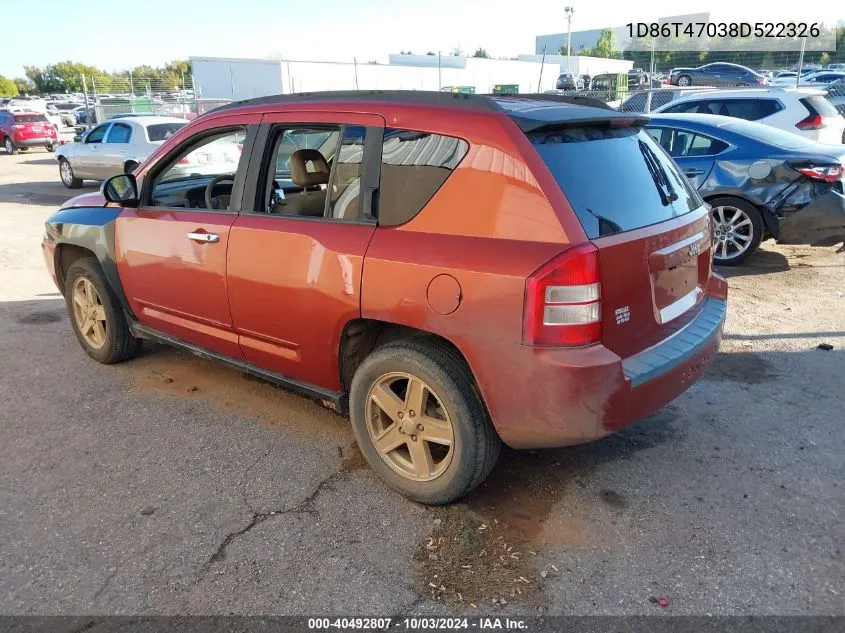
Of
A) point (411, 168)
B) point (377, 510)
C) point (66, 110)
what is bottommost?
point (377, 510)

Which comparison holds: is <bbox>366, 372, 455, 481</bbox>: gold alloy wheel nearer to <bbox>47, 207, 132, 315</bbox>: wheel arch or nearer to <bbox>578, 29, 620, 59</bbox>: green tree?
<bbox>47, 207, 132, 315</bbox>: wheel arch

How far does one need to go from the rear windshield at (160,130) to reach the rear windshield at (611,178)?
12146mm

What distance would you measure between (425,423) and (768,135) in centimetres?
611

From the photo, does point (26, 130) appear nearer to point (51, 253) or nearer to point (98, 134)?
point (98, 134)

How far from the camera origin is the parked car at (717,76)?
33.3 metres

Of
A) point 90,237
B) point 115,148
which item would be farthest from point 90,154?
point 90,237

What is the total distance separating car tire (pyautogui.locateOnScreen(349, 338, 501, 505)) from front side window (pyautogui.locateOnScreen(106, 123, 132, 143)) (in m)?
12.6

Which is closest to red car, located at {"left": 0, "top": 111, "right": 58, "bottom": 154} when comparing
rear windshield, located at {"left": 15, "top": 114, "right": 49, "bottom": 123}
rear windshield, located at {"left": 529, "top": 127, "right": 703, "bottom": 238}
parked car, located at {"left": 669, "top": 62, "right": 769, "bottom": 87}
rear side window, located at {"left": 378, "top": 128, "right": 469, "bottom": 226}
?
rear windshield, located at {"left": 15, "top": 114, "right": 49, "bottom": 123}

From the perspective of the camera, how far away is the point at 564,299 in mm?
2617

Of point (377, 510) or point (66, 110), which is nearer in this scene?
point (377, 510)

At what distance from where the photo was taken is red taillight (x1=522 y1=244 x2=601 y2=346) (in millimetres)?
2602

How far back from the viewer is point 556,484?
11.1 ft

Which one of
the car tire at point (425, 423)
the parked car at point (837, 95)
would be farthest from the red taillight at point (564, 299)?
the parked car at point (837, 95)

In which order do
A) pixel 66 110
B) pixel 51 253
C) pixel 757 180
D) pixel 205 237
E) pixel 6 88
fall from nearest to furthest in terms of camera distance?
pixel 205 237 → pixel 51 253 → pixel 757 180 → pixel 66 110 → pixel 6 88
